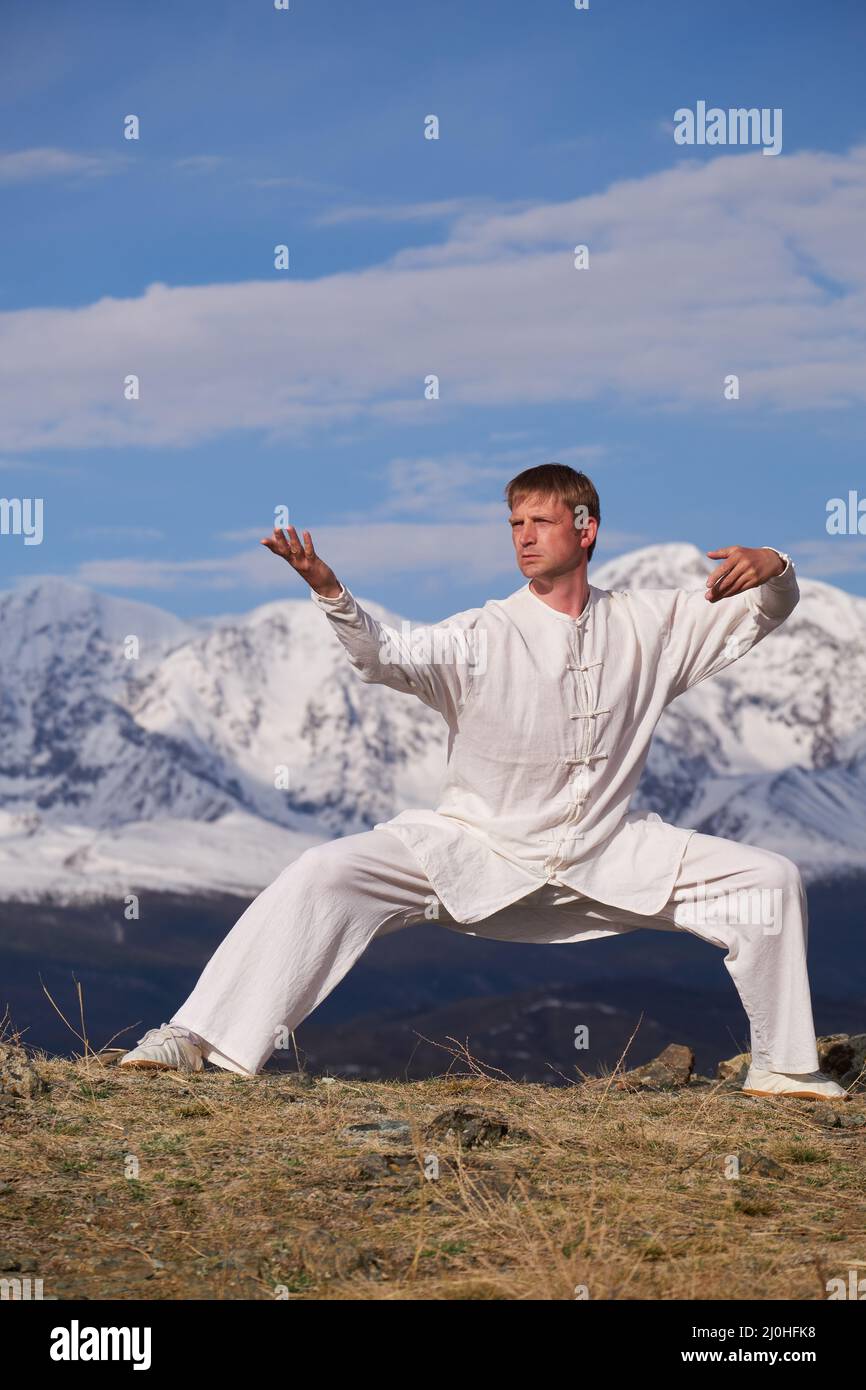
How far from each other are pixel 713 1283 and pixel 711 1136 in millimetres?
1877

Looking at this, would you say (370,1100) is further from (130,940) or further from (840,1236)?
(130,940)

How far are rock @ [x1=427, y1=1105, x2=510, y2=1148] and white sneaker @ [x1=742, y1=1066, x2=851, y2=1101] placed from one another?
1604 mm

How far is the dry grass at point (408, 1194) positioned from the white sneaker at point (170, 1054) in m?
0.11

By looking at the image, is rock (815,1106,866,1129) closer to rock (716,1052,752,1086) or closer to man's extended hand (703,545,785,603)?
rock (716,1052,752,1086)

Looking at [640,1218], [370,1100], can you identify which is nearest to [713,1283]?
[640,1218]

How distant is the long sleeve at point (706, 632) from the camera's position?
24.6ft

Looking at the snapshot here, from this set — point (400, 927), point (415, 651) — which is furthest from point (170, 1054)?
point (415, 651)

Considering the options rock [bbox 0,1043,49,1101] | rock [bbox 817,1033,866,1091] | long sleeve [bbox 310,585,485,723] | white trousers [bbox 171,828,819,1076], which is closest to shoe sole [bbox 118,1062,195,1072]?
white trousers [bbox 171,828,819,1076]

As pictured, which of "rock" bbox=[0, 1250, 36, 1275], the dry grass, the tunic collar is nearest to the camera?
the dry grass

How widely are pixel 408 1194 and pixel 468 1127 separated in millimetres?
782

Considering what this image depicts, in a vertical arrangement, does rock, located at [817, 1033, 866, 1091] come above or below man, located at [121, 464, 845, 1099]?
below

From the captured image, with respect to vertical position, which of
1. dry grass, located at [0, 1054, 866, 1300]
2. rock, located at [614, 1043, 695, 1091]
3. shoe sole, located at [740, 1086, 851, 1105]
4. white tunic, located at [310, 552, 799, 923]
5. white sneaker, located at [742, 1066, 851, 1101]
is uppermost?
white tunic, located at [310, 552, 799, 923]

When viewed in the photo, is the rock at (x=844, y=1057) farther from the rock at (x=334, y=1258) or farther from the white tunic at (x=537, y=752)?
the rock at (x=334, y=1258)

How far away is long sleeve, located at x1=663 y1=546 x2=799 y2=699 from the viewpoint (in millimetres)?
7484
